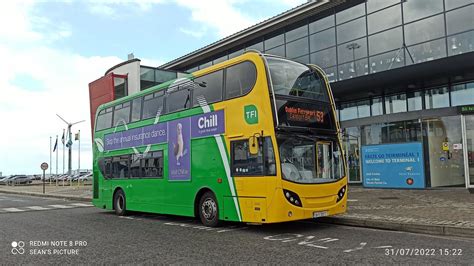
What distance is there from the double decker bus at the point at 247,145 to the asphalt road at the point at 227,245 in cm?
63

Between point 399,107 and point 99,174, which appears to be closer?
point 99,174

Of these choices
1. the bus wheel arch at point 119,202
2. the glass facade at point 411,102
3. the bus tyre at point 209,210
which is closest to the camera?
the bus tyre at point 209,210

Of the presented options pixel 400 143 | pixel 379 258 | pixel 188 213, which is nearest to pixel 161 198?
pixel 188 213

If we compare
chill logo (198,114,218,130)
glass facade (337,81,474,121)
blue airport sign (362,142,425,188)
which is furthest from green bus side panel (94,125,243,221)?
glass facade (337,81,474,121)

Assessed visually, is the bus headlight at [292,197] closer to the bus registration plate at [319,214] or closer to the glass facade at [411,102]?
the bus registration plate at [319,214]

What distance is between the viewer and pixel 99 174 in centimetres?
1677

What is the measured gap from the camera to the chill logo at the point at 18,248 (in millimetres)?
8328

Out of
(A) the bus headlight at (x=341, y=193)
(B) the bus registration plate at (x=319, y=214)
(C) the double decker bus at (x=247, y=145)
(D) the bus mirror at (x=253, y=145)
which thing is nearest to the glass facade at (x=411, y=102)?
(C) the double decker bus at (x=247, y=145)

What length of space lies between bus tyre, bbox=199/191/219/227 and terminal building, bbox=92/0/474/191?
750 cm

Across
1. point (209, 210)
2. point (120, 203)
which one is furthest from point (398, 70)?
point (120, 203)

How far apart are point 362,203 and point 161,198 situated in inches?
270

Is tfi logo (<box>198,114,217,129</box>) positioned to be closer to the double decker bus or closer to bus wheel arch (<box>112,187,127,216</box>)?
the double decker bus

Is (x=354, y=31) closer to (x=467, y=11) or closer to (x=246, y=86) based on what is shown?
(x=467, y=11)

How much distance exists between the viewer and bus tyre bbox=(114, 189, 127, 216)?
15.3 meters
